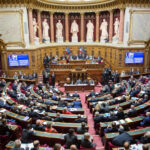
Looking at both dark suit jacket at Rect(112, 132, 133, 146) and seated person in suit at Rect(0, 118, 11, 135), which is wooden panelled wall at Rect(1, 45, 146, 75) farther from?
dark suit jacket at Rect(112, 132, 133, 146)

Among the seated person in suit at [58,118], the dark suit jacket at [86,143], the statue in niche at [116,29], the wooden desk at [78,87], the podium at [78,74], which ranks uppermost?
the statue in niche at [116,29]

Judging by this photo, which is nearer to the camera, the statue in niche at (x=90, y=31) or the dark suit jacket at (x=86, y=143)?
the dark suit jacket at (x=86, y=143)

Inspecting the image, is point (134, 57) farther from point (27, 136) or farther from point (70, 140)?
point (27, 136)

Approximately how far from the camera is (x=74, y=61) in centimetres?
1977

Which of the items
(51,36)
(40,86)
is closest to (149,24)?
(51,36)

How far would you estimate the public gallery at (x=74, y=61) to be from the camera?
9023 mm

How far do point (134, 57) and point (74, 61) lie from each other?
6979 millimetres

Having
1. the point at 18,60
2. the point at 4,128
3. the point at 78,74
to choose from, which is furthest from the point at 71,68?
the point at 4,128

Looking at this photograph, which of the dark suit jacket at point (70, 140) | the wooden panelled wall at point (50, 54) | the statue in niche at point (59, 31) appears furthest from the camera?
the statue in niche at point (59, 31)

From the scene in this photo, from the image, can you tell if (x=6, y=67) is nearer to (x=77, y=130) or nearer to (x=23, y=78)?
(x=23, y=78)

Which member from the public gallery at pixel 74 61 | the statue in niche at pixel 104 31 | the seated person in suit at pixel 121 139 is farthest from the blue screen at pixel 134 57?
the seated person in suit at pixel 121 139

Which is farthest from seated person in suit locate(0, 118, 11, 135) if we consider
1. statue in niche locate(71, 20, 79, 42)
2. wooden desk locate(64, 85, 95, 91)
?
statue in niche locate(71, 20, 79, 42)

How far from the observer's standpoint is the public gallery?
9023mm

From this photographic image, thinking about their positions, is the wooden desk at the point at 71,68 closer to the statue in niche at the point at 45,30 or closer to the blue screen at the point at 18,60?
the blue screen at the point at 18,60
